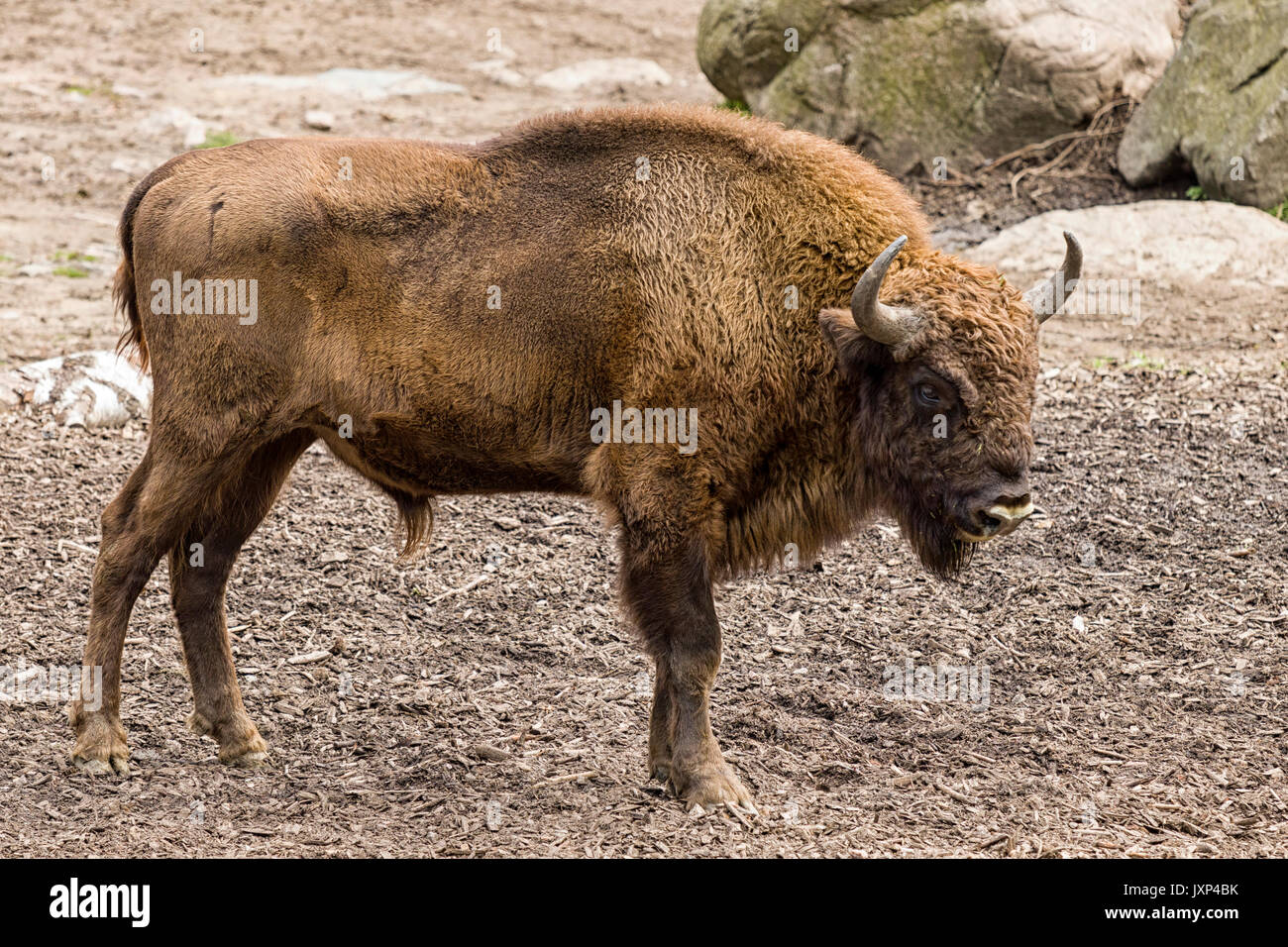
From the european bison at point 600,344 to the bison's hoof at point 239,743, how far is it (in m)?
0.37

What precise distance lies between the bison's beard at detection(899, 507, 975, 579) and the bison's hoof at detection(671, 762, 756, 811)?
3.36 ft

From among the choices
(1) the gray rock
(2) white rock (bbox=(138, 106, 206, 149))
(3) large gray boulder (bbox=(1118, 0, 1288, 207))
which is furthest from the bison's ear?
(2) white rock (bbox=(138, 106, 206, 149))

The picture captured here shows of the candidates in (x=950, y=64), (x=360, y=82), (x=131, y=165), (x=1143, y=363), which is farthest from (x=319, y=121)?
(x=1143, y=363)

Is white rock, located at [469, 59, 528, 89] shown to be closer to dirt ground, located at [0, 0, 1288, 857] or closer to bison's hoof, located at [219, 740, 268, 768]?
dirt ground, located at [0, 0, 1288, 857]

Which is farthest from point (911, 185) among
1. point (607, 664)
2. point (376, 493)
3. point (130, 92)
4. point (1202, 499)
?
point (130, 92)

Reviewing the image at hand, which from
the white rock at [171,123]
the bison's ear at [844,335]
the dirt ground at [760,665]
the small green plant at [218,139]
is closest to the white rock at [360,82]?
the white rock at [171,123]

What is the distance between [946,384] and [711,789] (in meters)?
1.57

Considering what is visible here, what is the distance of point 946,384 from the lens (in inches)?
183

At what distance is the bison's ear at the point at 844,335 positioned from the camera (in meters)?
4.70

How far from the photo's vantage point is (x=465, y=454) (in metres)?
5.05

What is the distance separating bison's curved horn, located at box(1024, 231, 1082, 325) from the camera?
4793mm

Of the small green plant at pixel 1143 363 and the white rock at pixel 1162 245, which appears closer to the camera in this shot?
the small green plant at pixel 1143 363

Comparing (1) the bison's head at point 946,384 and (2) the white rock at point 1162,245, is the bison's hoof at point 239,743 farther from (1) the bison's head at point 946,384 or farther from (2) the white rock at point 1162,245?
(2) the white rock at point 1162,245

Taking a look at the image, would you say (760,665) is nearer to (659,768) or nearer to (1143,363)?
(659,768)
